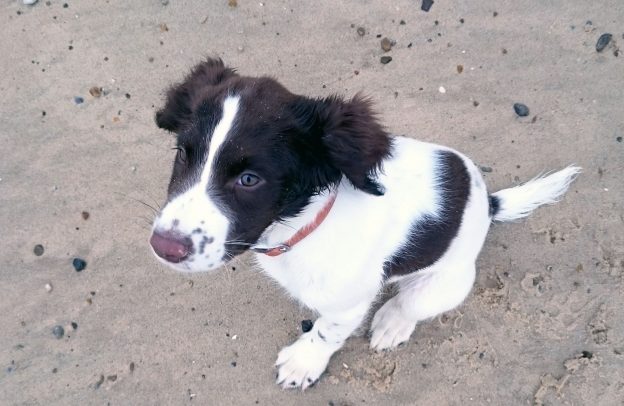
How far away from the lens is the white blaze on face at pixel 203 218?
1.77 m

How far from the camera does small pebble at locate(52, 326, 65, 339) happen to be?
3.27 m

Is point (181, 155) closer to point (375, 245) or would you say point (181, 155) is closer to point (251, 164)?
point (251, 164)

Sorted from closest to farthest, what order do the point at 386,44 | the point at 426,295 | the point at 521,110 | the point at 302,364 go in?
the point at 426,295, the point at 302,364, the point at 521,110, the point at 386,44

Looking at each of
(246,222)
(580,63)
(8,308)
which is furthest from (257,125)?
(580,63)

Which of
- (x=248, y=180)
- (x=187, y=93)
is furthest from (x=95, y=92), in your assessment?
(x=248, y=180)

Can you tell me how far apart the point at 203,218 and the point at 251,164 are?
249 millimetres

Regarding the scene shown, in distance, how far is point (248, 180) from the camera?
1.87 metres

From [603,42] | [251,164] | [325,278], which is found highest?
[251,164]

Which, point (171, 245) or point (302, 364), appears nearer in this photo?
point (171, 245)

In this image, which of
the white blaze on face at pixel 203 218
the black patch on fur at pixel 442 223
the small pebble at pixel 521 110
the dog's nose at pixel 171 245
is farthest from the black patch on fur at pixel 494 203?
the dog's nose at pixel 171 245

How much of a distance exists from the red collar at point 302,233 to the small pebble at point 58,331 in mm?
1796

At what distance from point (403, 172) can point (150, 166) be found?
1.93m

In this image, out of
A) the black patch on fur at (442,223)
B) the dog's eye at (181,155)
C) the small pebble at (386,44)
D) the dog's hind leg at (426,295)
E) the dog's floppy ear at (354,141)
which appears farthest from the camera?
the small pebble at (386,44)

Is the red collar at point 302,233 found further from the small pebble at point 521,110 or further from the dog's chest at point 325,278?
the small pebble at point 521,110
